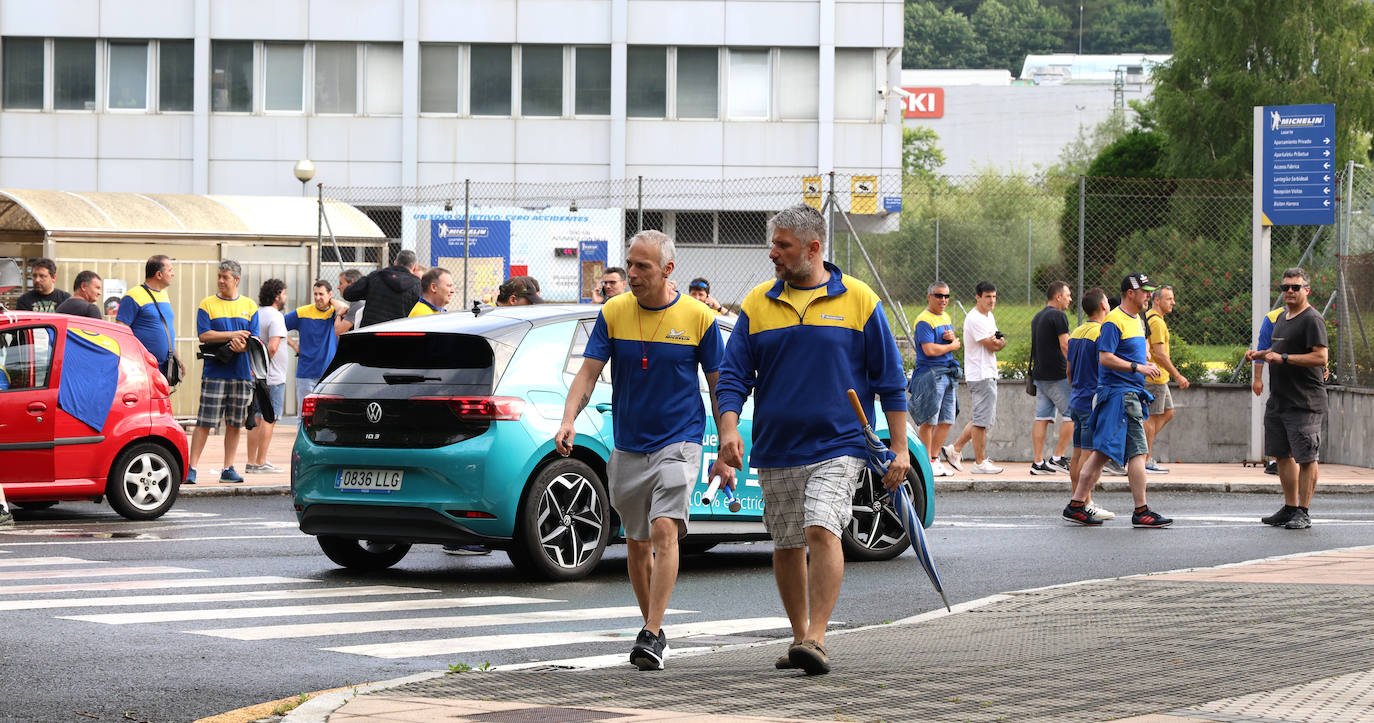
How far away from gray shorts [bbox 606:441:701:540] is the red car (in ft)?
22.2

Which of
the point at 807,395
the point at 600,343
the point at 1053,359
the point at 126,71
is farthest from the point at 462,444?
the point at 126,71

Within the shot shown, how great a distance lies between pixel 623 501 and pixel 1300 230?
1804 centimetres

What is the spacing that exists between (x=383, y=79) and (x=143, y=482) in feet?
108

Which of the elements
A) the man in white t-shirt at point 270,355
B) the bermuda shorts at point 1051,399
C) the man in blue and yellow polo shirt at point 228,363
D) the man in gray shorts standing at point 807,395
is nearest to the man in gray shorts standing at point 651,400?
the man in gray shorts standing at point 807,395

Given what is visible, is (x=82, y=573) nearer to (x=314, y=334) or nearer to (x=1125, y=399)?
(x=1125, y=399)

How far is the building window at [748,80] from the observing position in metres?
45.7

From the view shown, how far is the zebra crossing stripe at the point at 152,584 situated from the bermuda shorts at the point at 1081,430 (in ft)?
22.7

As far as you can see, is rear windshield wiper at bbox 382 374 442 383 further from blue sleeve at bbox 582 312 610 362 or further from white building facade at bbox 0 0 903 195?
white building facade at bbox 0 0 903 195

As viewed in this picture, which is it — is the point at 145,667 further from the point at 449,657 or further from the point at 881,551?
the point at 881,551

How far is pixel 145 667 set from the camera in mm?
7410

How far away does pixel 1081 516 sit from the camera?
14.6 m

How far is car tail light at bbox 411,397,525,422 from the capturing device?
10281mm

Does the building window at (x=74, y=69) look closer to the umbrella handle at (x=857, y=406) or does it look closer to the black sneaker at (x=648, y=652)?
the black sneaker at (x=648, y=652)

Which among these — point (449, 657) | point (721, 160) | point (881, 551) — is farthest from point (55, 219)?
point (721, 160)
